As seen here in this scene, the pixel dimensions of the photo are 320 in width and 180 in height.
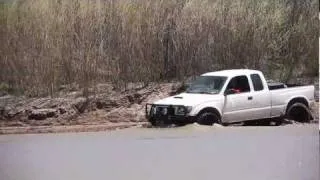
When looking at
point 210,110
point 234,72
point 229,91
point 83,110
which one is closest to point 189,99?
point 210,110

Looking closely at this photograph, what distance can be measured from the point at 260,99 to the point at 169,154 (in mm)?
1130

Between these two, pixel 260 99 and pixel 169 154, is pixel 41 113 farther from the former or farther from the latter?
pixel 260 99

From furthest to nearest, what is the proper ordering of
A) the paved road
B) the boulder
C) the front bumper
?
the front bumper < the boulder < the paved road

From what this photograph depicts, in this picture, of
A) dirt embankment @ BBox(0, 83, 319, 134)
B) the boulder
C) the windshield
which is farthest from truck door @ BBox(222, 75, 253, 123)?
the boulder

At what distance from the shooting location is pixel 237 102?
636 cm

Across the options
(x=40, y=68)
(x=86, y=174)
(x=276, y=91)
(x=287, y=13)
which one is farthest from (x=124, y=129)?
(x=287, y=13)

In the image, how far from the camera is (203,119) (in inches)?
247

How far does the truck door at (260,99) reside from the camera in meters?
6.37

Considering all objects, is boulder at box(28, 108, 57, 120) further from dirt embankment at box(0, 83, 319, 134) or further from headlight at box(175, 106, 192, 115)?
headlight at box(175, 106, 192, 115)

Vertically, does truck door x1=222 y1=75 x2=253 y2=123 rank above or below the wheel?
above

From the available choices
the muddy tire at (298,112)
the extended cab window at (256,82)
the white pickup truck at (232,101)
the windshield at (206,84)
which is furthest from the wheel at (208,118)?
the muddy tire at (298,112)

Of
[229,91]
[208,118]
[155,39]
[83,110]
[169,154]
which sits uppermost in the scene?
[155,39]

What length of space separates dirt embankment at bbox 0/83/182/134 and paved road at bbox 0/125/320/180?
94mm

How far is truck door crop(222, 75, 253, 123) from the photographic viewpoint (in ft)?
20.8
